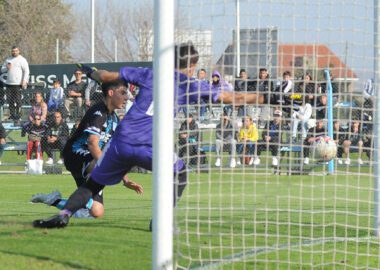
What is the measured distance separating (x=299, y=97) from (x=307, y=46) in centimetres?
89

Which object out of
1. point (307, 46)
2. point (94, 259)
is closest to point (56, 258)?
point (94, 259)

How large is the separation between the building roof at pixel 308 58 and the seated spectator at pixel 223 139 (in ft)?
3.87

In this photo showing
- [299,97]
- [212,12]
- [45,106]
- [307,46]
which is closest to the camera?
[212,12]

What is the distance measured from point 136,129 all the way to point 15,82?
17.3m

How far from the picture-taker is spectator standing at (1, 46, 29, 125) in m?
25.4

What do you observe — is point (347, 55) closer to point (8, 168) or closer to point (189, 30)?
point (189, 30)

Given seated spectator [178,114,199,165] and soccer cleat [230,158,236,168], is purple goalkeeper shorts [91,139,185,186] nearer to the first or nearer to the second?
seated spectator [178,114,199,165]

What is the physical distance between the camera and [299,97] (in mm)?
9039

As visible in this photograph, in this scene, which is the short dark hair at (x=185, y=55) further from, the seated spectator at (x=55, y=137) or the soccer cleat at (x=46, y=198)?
the seated spectator at (x=55, y=137)

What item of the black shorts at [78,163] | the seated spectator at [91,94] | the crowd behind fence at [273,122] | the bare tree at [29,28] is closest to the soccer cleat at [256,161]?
the crowd behind fence at [273,122]

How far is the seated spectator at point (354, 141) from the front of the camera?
1109cm

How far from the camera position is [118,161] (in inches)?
351

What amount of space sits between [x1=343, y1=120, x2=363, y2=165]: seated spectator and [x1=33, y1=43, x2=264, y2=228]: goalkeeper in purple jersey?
268 cm

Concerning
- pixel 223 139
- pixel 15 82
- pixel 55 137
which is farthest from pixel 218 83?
pixel 15 82
